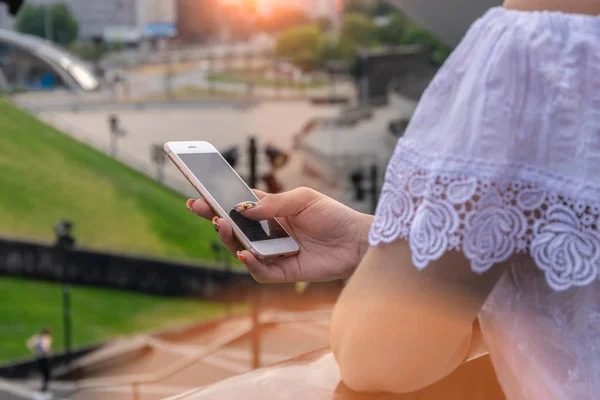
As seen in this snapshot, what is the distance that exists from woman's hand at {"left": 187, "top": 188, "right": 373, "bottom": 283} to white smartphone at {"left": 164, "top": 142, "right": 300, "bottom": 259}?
0.02m

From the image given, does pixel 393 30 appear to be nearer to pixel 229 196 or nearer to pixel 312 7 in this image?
pixel 312 7

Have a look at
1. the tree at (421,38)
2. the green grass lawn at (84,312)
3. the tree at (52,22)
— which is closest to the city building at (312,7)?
the tree at (421,38)

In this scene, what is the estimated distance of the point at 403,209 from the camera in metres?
0.45

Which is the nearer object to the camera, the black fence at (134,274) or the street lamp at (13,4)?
the street lamp at (13,4)

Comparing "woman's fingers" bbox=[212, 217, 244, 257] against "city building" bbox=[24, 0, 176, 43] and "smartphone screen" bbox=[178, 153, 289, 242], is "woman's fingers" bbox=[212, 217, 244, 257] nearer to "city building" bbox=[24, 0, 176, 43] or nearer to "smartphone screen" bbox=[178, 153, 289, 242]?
"smartphone screen" bbox=[178, 153, 289, 242]

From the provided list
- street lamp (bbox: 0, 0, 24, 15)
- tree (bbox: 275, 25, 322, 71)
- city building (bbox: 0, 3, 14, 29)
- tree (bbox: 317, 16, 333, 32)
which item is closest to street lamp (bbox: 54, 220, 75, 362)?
city building (bbox: 0, 3, 14, 29)

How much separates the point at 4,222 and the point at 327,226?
5.14 metres

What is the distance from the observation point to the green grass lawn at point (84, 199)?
5.31 meters

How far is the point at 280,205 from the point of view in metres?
0.62

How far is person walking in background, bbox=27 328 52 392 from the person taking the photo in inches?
212

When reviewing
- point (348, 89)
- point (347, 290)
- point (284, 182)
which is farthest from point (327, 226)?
point (348, 89)

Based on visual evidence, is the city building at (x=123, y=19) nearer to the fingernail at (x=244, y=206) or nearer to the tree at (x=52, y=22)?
the tree at (x=52, y=22)

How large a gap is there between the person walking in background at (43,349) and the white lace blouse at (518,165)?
17.5ft

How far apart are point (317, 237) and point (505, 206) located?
236 mm
